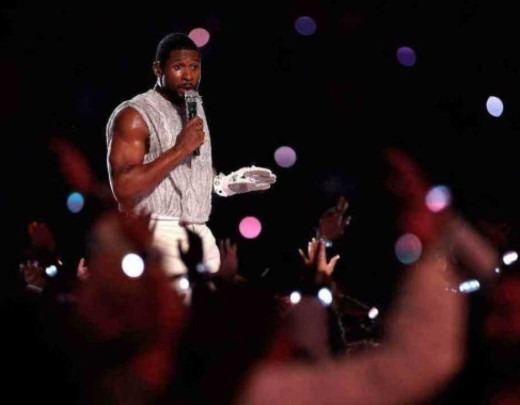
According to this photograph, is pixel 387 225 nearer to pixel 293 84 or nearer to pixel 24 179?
pixel 293 84

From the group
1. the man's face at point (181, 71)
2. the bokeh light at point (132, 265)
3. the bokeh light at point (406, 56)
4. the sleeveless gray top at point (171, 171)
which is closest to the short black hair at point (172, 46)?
the man's face at point (181, 71)

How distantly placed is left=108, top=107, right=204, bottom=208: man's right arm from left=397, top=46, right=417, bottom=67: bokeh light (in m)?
3.12

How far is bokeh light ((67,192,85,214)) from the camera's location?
6268 millimetres

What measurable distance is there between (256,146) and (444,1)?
69.0 inches

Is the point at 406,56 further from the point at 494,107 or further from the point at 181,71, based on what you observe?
the point at 181,71

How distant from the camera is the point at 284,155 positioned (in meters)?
6.18

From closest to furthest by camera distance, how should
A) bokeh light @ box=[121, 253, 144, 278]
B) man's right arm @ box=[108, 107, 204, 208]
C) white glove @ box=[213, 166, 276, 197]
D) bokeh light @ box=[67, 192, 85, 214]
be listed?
bokeh light @ box=[121, 253, 144, 278] → man's right arm @ box=[108, 107, 204, 208] → white glove @ box=[213, 166, 276, 197] → bokeh light @ box=[67, 192, 85, 214]

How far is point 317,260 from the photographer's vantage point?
2754 mm

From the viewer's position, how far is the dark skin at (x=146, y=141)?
3170 millimetres

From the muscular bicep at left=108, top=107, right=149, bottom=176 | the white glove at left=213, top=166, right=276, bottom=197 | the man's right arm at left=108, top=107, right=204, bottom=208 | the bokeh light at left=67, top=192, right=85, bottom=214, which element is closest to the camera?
the man's right arm at left=108, top=107, right=204, bottom=208

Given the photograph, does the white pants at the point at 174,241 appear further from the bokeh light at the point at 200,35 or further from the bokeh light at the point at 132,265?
the bokeh light at the point at 200,35

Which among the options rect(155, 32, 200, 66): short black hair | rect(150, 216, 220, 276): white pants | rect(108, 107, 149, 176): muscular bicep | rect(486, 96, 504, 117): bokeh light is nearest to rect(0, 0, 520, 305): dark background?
rect(486, 96, 504, 117): bokeh light

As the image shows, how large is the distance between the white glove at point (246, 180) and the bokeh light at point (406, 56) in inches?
104

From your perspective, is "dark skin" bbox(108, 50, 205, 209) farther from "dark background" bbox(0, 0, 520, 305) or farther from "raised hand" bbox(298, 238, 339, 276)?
"dark background" bbox(0, 0, 520, 305)
